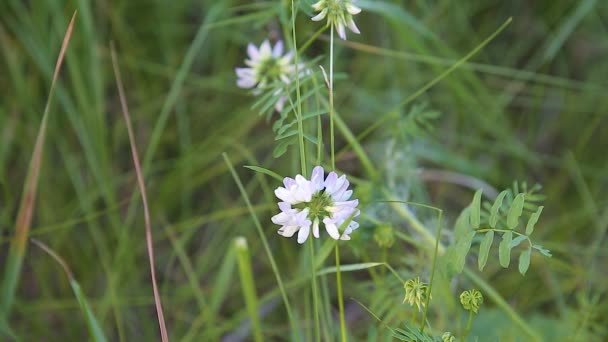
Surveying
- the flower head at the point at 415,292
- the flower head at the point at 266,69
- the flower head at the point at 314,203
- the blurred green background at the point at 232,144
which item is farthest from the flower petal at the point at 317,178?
the blurred green background at the point at 232,144

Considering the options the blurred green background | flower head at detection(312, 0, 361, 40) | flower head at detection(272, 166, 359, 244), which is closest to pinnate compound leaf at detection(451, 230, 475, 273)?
flower head at detection(272, 166, 359, 244)

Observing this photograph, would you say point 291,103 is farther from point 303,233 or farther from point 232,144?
point 232,144

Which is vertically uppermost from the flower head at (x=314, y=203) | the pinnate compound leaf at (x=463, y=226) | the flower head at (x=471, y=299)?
the pinnate compound leaf at (x=463, y=226)

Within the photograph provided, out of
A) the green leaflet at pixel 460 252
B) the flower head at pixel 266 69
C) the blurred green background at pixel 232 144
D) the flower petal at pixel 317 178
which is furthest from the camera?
the blurred green background at pixel 232 144

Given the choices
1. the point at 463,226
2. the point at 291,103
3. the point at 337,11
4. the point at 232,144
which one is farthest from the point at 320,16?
the point at 232,144

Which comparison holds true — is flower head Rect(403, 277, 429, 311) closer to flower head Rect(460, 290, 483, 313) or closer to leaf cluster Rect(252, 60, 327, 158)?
flower head Rect(460, 290, 483, 313)

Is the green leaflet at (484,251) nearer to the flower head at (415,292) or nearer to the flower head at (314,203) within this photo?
the flower head at (415,292)
